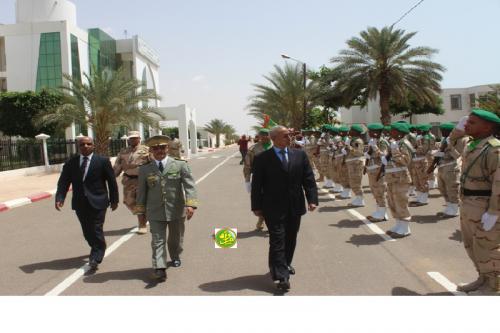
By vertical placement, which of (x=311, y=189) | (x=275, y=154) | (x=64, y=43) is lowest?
(x=311, y=189)

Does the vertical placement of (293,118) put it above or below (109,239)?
above

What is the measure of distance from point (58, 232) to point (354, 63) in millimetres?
21373

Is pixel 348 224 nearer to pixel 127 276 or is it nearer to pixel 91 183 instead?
pixel 127 276

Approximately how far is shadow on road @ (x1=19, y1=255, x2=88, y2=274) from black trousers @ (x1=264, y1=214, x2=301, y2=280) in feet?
8.88

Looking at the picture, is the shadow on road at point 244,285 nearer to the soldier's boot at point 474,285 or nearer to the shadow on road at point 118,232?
the soldier's boot at point 474,285

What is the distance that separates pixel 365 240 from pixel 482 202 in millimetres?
2777

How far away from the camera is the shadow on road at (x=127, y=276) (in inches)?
209

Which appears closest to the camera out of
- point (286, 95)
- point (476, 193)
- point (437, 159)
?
point (476, 193)

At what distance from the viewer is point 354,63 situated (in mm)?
26469

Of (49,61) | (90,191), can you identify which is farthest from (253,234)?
(49,61)

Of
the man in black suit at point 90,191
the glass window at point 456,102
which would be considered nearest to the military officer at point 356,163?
the man in black suit at point 90,191

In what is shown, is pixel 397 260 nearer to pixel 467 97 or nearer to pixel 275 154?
pixel 275 154

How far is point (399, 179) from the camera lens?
285 inches

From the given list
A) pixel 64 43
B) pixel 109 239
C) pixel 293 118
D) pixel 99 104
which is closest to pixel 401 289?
pixel 109 239
